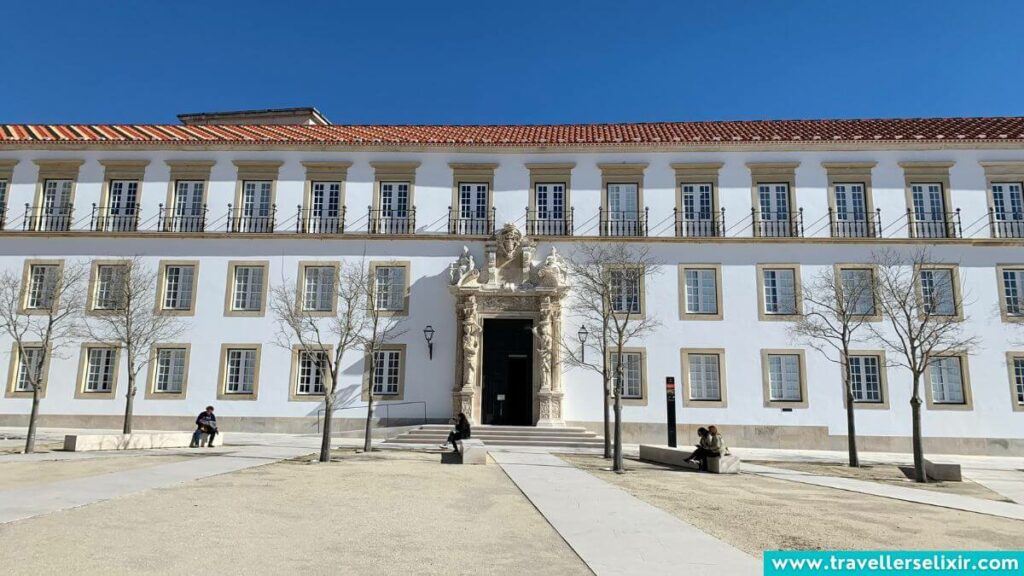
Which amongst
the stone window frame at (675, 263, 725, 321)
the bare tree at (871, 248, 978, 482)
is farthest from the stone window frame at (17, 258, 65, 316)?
the bare tree at (871, 248, 978, 482)

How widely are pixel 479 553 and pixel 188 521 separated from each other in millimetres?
3483

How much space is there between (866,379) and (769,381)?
10.4ft

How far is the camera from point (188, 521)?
736 cm

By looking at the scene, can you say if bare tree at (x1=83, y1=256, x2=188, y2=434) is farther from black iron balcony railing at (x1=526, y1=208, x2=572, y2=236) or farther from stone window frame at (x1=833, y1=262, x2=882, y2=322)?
stone window frame at (x1=833, y1=262, x2=882, y2=322)

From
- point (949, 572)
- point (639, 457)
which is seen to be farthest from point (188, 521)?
point (639, 457)

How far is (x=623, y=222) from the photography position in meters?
23.7

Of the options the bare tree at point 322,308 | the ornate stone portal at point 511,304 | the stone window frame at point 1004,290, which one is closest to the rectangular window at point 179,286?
the bare tree at point 322,308

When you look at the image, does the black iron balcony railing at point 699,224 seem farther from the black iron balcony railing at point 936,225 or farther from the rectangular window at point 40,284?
the rectangular window at point 40,284

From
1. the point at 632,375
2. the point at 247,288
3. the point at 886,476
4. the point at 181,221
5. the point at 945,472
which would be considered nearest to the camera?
the point at 945,472

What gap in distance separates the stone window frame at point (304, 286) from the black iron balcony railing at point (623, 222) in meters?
9.56

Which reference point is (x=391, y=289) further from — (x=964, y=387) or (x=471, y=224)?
(x=964, y=387)

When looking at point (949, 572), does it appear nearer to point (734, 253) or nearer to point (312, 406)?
point (734, 253)

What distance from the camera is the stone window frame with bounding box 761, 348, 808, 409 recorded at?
21.9m

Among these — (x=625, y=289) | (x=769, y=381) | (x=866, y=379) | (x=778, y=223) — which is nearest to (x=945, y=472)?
(x=769, y=381)
